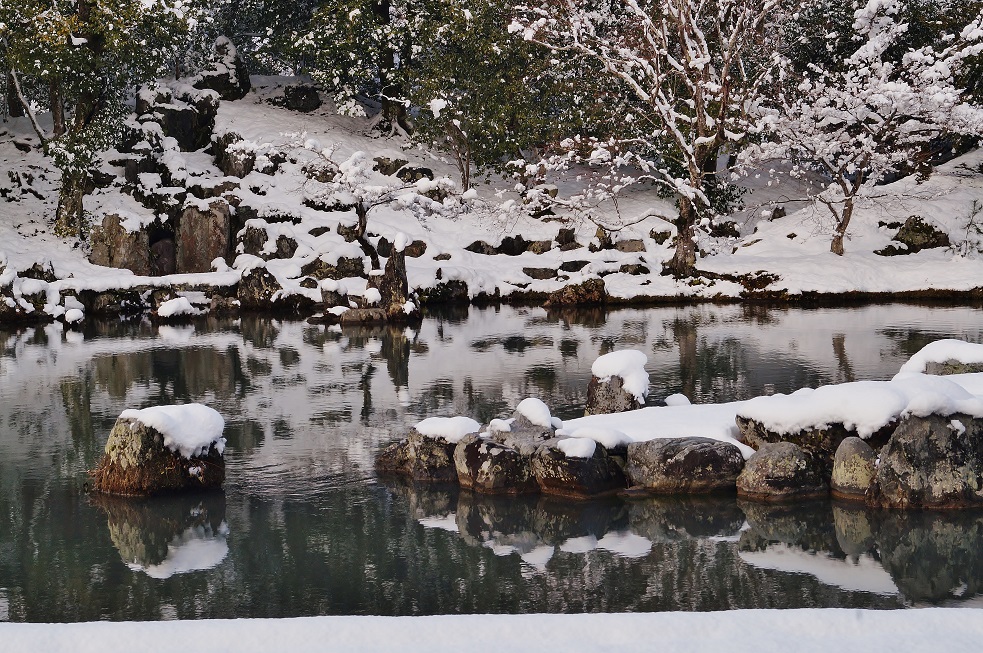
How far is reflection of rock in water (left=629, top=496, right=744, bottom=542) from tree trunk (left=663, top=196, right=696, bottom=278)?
2268 centimetres

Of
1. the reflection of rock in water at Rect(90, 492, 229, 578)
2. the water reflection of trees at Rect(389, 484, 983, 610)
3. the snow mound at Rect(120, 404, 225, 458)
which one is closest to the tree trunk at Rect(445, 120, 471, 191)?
the snow mound at Rect(120, 404, 225, 458)

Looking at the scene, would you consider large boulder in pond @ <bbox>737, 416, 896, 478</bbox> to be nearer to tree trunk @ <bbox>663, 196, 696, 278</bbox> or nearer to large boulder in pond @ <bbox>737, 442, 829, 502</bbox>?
large boulder in pond @ <bbox>737, 442, 829, 502</bbox>

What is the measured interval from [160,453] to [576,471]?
4.71 metres

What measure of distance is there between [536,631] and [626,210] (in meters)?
34.3

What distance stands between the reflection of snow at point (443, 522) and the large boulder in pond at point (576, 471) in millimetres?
1266

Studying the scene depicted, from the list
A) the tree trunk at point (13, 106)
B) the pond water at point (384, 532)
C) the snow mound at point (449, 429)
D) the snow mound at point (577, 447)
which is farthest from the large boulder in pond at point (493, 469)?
the tree trunk at point (13, 106)

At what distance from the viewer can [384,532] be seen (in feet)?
30.2

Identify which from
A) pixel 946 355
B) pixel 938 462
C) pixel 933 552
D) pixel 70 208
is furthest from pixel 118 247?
pixel 933 552

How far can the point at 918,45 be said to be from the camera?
3644cm

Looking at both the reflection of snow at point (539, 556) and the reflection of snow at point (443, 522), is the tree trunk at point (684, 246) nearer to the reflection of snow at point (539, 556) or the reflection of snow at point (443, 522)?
the reflection of snow at point (443, 522)

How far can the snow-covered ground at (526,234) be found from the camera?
102 feet

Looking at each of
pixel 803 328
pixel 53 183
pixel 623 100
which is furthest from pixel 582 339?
pixel 53 183

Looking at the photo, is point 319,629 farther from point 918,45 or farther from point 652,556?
point 918,45

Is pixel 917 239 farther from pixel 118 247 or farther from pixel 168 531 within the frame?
pixel 168 531
